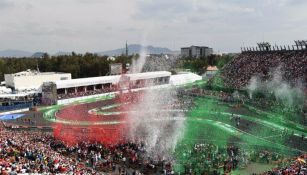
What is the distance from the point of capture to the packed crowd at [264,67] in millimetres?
58031

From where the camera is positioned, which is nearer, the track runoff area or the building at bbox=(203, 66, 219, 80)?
the track runoff area

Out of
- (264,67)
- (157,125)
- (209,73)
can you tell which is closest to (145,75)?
(209,73)

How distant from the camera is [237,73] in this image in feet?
226

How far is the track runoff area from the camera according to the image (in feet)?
105

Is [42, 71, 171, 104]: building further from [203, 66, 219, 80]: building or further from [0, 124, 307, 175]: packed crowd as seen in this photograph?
[0, 124, 307, 175]: packed crowd

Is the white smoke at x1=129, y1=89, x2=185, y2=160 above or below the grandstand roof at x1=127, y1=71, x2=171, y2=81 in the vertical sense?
below

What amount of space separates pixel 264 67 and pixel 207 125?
2861 cm

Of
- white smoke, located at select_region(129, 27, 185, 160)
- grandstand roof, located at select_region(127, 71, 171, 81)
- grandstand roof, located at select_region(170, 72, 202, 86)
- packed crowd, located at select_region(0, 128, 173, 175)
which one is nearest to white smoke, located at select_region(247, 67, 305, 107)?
white smoke, located at select_region(129, 27, 185, 160)

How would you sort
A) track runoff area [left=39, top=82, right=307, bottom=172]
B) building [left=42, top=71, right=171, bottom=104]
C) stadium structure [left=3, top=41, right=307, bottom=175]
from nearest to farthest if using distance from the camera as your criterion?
stadium structure [left=3, top=41, right=307, bottom=175] → track runoff area [left=39, top=82, right=307, bottom=172] → building [left=42, top=71, right=171, bottom=104]

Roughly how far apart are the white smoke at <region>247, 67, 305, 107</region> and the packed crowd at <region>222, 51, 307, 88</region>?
2.80 feet

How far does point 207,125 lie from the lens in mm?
41281

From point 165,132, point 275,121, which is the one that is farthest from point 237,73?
point 165,132

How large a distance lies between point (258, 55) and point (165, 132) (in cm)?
4164

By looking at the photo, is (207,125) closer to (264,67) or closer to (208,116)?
(208,116)
